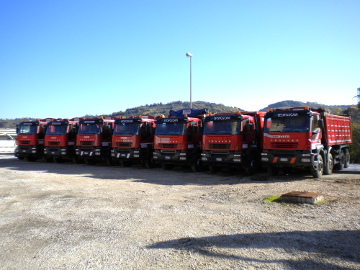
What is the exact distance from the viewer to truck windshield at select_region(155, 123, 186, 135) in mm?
15758

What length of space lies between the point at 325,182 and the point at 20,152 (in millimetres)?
19066

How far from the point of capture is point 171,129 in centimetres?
1600

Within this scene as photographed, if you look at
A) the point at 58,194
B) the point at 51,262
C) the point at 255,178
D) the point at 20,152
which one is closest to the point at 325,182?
the point at 255,178

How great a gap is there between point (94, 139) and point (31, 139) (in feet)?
18.6

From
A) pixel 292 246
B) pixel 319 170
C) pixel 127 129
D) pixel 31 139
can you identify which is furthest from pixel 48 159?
pixel 292 246

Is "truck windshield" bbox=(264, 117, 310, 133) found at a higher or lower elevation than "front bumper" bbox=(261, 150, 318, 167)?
higher

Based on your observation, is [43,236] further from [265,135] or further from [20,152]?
[20,152]

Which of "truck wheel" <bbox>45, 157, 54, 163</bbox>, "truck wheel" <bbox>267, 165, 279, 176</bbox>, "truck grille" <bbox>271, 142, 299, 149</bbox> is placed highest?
"truck grille" <bbox>271, 142, 299, 149</bbox>

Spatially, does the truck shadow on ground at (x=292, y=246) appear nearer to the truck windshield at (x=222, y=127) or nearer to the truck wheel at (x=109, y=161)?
the truck windshield at (x=222, y=127)

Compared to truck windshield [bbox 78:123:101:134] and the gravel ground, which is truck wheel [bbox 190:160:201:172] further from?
truck windshield [bbox 78:123:101:134]

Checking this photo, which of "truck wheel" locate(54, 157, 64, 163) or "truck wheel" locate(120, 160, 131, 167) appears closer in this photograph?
"truck wheel" locate(120, 160, 131, 167)

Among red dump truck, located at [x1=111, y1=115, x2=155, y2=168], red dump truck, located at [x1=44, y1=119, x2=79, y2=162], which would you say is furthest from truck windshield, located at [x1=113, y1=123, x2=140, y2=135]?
red dump truck, located at [x1=44, y1=119, x2=79, y2=162]

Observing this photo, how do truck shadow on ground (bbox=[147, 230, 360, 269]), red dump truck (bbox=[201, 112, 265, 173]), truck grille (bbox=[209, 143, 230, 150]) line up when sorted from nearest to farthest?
truck shadow on ground (bbox=[147, 230, 360, 269]) → red dump truck (bbox=[201, 112, 265, 173]) → truck grille (bbox=[209, 143, 230, 150])

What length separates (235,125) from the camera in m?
14.3
